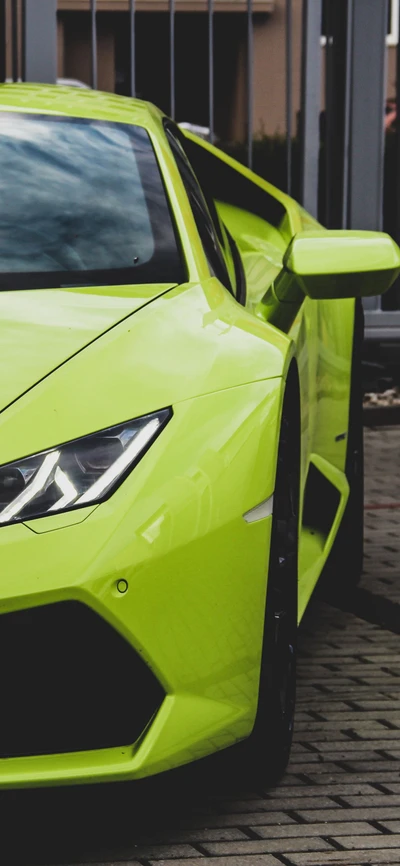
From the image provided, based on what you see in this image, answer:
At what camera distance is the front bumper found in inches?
105

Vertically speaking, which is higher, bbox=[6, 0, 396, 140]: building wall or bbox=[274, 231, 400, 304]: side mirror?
bbox=[6, 0, 396, 140]: building wall

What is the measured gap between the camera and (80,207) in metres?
3.76

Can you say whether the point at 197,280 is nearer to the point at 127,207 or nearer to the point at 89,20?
the point at 127,207

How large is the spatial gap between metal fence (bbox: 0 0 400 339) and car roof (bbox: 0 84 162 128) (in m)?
3.78

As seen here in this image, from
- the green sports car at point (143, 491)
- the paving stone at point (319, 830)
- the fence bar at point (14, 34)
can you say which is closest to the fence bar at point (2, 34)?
the fence bar at point (14, 34)

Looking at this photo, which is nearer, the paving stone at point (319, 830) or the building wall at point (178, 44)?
the paving stone at point (319, 830)

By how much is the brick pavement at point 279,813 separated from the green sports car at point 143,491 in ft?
0.40

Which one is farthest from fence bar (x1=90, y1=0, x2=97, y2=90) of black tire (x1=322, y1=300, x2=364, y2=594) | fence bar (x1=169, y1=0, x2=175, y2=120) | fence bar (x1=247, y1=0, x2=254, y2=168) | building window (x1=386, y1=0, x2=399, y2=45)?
black tire (x1=322, y1=300, x2=364, y2=594)

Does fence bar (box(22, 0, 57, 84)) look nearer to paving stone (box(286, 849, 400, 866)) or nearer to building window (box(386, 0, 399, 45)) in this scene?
building window (box(386, 0, 399, 45))

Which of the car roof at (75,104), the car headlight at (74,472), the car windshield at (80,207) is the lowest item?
the car headlight at (74,472)

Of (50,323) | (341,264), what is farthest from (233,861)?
(341,264)

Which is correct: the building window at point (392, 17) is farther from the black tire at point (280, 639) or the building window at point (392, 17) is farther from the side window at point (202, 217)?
the black tire at point (280, 639)

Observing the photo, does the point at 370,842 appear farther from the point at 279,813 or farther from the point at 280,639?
the point at 280,639

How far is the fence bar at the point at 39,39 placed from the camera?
7812 mm
